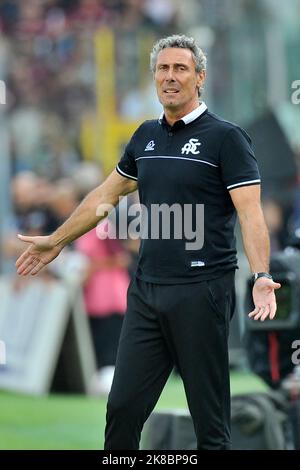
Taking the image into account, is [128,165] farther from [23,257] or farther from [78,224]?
[23,257]

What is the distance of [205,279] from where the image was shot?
650 cm

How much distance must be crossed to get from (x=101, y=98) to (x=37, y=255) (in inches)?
370

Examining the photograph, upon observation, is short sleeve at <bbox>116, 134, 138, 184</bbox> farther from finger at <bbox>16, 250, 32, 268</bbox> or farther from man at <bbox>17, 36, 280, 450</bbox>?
finger at <bbox>16, 250, 32, 268</bbox>

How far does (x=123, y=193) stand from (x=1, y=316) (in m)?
7.26

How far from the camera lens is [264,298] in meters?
6.37

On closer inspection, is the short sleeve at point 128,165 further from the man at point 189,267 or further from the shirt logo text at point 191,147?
the shirt logo text at point 191,147

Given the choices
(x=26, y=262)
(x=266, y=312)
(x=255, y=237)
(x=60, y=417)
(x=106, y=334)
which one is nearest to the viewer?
(x=266, y=312)

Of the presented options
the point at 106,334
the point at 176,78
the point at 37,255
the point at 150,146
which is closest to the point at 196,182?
the point at 150,146

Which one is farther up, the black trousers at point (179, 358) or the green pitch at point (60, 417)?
the black trousers at point (179, 358)

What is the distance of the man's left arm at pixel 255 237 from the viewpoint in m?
6.37

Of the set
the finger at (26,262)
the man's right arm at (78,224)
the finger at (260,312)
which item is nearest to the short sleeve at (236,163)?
the finger at (260,312)

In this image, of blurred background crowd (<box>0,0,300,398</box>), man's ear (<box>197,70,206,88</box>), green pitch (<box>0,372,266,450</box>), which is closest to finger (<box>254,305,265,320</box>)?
man's ear (<box>197,70,206,88</box>)

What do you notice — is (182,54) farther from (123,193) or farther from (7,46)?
(7,46)
